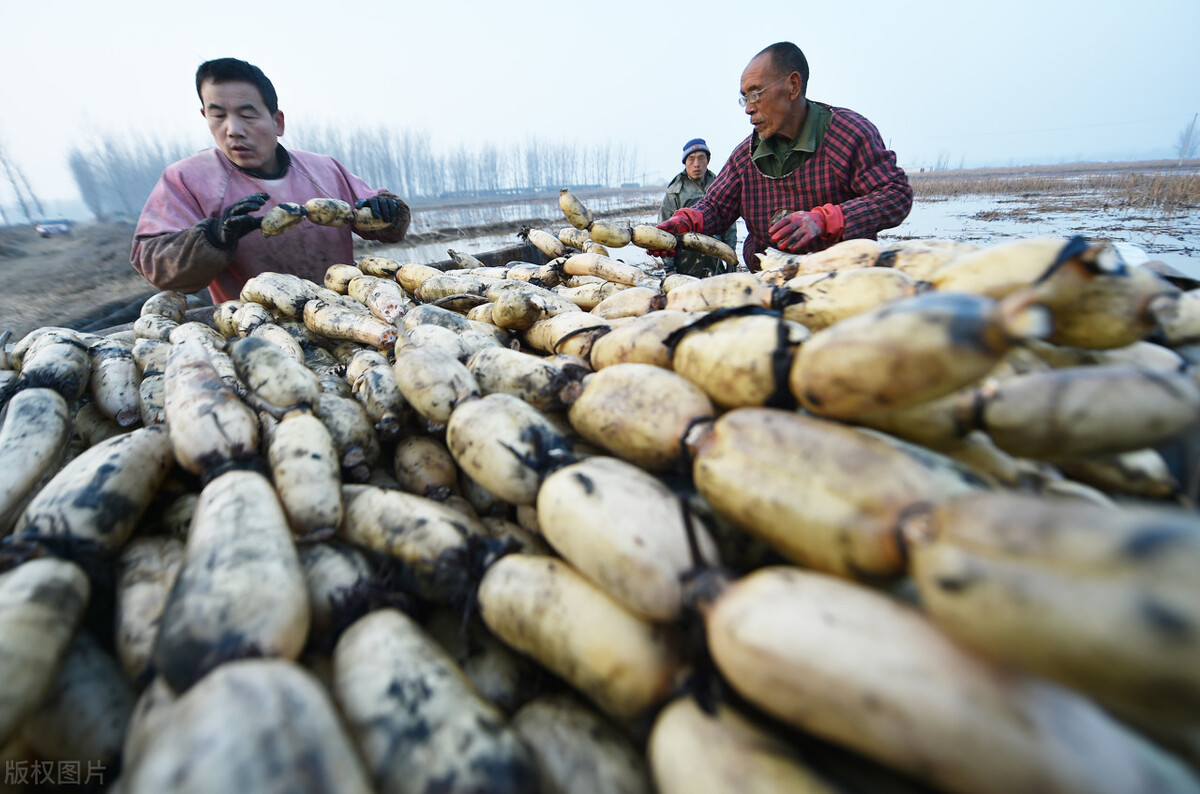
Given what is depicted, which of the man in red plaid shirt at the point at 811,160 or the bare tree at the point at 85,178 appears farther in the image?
the bare tree at the point at 85,178

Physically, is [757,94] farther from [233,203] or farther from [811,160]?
[233,203]

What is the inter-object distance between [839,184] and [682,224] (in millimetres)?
1351

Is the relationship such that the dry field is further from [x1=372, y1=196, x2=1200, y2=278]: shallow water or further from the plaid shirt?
the plaid shirt

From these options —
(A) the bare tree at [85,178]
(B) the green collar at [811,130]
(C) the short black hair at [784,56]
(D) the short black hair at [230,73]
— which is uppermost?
(C) the short black hair at [784,56]

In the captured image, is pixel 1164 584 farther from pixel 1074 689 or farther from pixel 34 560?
pixel 34 560

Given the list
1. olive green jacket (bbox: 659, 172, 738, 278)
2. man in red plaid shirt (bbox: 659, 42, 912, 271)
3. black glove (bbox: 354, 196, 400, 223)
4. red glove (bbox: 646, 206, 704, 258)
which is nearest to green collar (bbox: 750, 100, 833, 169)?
man in red plaid shirt (bbox: 659, 42, 912, 271)

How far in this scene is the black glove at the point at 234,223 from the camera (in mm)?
3189

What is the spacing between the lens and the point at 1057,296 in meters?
0.96

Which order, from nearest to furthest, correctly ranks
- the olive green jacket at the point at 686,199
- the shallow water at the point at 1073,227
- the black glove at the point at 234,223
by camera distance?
the black glove at the point at 234,223 < the olive green jacket at the point at 686,199 < the shallow water at the point at 1073,227

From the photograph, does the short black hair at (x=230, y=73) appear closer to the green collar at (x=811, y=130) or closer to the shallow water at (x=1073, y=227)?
the green collar at (x=811, y=130)

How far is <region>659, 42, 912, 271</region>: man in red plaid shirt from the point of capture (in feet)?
11.6

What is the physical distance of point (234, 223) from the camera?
3.20 metres

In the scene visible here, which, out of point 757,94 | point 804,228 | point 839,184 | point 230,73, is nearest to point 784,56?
point 757,94

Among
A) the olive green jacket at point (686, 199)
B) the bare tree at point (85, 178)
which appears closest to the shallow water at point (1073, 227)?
the olive green jacket at point (686, 199)
